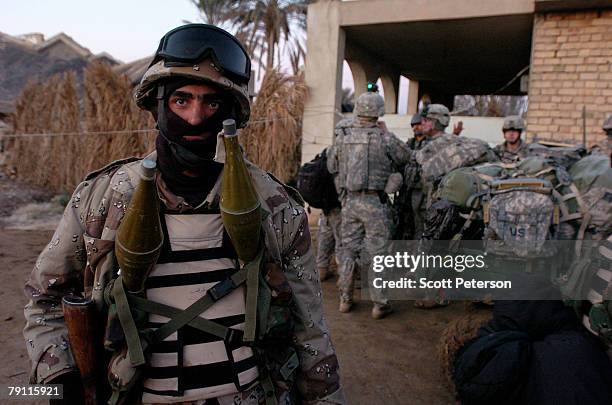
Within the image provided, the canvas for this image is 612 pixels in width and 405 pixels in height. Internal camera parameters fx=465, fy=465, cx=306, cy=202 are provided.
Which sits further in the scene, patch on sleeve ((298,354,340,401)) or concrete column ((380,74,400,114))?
concrete column ((380,74,400,114))

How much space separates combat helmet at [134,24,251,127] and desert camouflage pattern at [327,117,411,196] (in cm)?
309

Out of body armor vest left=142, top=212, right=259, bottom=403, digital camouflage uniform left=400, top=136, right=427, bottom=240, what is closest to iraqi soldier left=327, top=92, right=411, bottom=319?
digital camouflage uniform left=400, top=136, right=427, bottom=240

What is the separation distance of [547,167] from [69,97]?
1003 cm

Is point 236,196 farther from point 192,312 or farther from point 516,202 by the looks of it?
point 516,202

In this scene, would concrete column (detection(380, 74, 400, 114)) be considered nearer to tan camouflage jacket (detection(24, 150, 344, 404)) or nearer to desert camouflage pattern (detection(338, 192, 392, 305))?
desert camouflage pattern (detection(338, 192, 392, 305))

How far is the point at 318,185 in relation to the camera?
5172mm

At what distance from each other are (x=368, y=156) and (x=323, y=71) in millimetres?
4174

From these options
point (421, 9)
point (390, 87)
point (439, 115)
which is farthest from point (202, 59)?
point (390, 87)

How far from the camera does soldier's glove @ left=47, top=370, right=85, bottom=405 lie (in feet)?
4.21

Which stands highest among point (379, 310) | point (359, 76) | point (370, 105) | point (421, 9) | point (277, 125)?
point (421, 9)

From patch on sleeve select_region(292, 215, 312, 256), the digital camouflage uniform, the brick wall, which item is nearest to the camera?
patch on sleeve select_region(292, 215, 312, 256)

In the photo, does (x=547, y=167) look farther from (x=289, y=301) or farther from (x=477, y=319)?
(x=289, y=301)

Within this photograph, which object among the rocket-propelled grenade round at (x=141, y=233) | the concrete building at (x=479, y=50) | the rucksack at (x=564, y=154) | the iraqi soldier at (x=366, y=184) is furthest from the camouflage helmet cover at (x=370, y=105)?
the rocket-propelled grenade round at (x=141, y=233)

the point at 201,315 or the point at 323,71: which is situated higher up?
the point at 323,71
